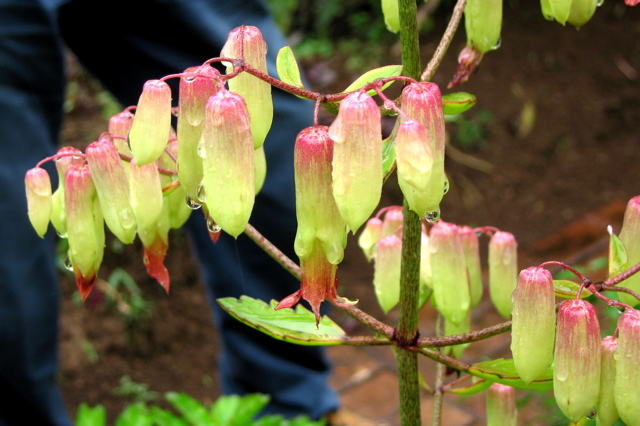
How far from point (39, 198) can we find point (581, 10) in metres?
0.54

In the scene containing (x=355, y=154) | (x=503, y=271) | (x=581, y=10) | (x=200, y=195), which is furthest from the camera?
(x=503, y=271)

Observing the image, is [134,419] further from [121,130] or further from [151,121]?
[151,121]

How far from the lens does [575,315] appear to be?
2.01ft

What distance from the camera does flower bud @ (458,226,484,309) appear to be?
0.91 meters

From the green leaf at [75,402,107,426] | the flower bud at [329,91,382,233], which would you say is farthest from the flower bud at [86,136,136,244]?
the green leaf at [75,402,107,426]

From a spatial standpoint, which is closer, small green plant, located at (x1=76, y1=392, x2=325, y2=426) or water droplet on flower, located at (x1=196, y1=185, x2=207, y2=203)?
water droplet on flower, located at (x1=196, y1=185, x2=207, y2=203)

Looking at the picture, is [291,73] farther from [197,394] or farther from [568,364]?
[197,394]

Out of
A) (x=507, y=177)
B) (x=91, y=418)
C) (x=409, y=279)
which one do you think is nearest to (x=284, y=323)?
(x=409, y=279)

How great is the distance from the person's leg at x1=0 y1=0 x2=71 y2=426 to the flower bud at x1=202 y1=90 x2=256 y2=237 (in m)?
1.34

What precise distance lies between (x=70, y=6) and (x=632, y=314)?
161cm

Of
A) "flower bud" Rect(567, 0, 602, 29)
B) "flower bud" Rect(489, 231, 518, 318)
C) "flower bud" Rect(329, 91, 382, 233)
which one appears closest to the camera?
"flower bud" Rect(329, 91, 382, 233)

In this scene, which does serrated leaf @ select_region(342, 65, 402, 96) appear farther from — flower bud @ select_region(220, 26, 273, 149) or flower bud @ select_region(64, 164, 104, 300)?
flower bud @ select_region(64, 164, 104, 300)

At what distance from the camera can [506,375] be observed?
739 mm

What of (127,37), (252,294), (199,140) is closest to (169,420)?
(252,294)
